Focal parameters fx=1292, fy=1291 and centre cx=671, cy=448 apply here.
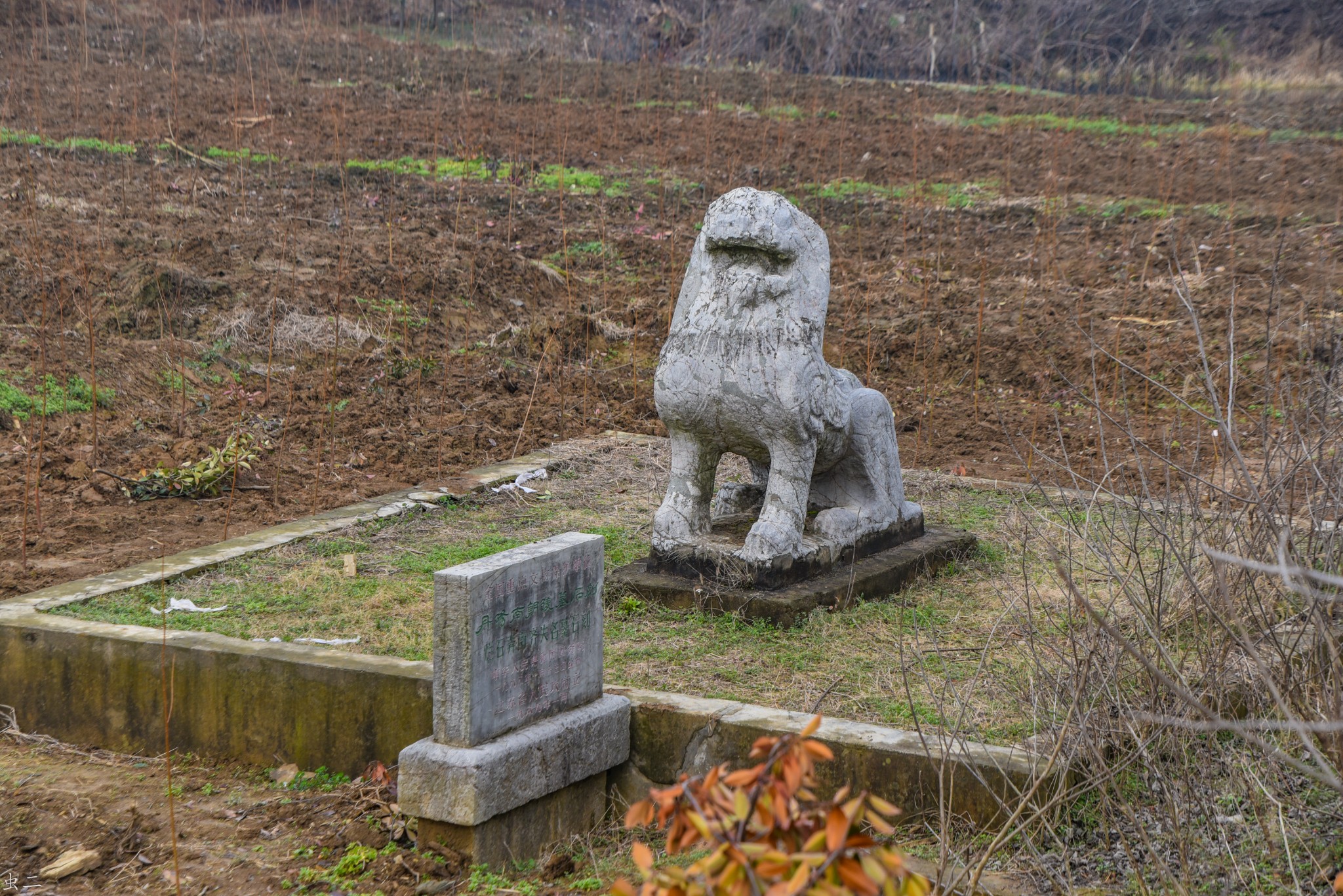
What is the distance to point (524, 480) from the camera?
26.0ft

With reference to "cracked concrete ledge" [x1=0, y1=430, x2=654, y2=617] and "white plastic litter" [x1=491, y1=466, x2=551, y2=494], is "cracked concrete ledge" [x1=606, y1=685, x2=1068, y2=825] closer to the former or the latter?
"cracked concrete ledge" [x1=0, y1=430, x2=654, y2=617]

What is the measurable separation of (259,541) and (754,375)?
2766mm

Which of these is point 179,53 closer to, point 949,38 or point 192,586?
point 949,38

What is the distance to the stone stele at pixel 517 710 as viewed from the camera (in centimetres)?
394

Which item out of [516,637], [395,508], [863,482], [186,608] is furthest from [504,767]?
[395,508]

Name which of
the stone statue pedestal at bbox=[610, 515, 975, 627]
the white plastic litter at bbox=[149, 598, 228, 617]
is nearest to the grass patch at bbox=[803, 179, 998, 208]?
the stone statue pedestal at bbox=[610, 515, 975, 627]

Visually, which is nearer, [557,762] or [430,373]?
[557,762]

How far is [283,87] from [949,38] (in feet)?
41.6

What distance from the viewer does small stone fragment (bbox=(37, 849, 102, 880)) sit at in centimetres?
388

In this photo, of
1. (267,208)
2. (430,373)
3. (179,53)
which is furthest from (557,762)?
(179,53)

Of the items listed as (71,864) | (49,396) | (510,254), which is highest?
(510,254)

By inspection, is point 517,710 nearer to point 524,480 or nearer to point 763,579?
point 763,579

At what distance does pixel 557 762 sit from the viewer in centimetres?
420

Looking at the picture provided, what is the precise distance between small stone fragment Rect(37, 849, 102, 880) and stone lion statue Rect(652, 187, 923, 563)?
8.64 feet
